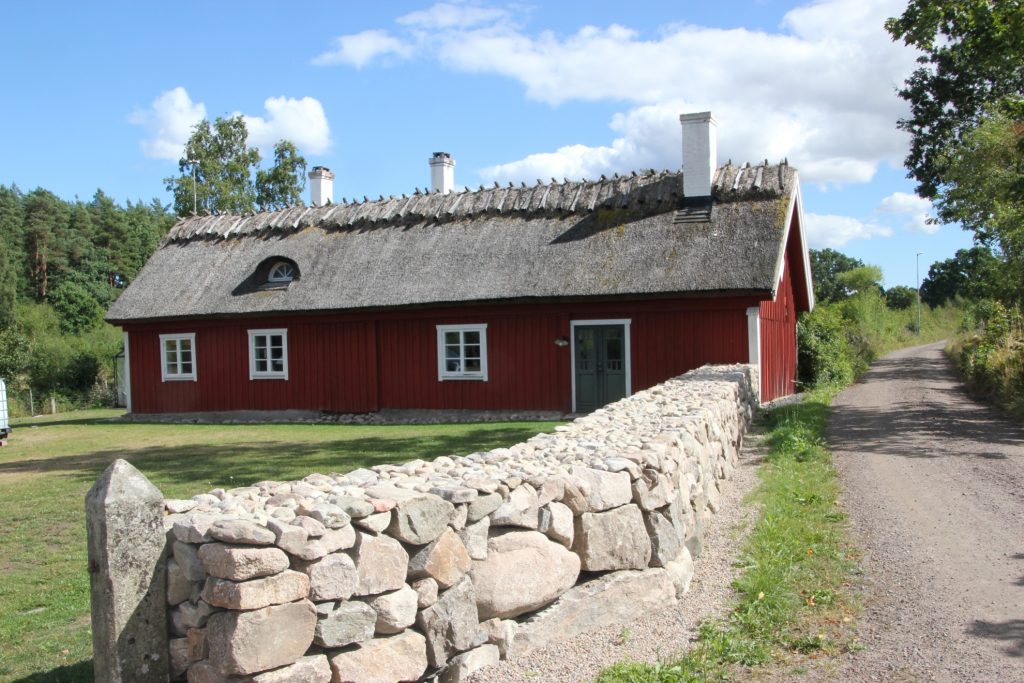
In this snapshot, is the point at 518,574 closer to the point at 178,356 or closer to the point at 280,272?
the point at 280,272

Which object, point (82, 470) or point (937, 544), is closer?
point (937, 544)

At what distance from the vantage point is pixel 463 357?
Answer: 1850 centimetres

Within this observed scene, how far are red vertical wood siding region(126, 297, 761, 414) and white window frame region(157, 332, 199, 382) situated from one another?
5.3 inches

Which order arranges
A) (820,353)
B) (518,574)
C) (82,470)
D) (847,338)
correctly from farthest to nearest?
(847,338) < (820,353) < (82,470) < (518,574)

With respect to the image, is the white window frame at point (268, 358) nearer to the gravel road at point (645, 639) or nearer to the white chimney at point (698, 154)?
the white chimney at point (698, 154)

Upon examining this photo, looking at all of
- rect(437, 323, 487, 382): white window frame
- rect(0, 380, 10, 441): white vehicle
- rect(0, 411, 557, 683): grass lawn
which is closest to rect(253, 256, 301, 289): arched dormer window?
rect(0, 411, 557, 683): grass lawn

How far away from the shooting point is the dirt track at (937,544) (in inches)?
185

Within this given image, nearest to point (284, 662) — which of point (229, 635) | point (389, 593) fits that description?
point (229, 635)

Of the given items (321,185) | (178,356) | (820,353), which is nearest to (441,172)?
(321,185)

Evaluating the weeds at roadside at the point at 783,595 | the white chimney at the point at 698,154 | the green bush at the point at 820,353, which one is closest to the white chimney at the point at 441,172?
the white chimney at the point at 698,154

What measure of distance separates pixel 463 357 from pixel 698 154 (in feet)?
21.2

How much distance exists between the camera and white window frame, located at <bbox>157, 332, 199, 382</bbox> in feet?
70.4

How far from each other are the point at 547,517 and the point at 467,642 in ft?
2.76

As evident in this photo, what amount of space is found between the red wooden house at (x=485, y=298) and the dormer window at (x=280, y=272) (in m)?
0.03
